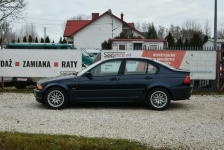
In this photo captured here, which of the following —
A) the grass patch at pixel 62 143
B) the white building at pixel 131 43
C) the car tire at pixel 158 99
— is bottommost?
the grass patch at pixel 62 143

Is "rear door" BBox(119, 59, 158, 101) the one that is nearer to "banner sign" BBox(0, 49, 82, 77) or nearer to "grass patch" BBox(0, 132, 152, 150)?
"grass patch" BBox(0, 132, 152, 150)

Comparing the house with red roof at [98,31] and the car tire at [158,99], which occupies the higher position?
the house with red roof at [98,31]

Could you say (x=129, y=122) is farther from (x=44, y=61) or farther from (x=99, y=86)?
(x=44, y=61)

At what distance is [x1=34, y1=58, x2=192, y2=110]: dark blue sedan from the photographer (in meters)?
8.54

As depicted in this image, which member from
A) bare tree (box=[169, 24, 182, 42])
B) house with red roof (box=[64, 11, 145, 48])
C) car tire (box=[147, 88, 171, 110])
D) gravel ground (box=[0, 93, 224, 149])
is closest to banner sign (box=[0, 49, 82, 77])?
gravel ground (box=[0, 93, 224, 149])

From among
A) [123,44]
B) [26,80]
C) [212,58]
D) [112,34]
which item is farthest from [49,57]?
[112,34]

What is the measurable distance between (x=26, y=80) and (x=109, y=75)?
5.97 metres

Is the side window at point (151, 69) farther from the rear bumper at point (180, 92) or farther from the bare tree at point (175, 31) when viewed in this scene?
the bare tree at point (175, 31)

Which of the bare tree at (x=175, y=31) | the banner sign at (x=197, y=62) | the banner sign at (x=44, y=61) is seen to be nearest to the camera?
the banner sign at (x=197, y=62)

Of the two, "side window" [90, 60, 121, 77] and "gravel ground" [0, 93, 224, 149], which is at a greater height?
"side window" [90, 60, 121, 77]

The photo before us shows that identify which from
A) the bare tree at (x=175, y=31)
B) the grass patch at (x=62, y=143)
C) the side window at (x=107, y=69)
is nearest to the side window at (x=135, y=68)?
the side window at (x=107, y=69)

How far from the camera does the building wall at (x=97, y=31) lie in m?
49.2

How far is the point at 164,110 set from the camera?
28.4 feet

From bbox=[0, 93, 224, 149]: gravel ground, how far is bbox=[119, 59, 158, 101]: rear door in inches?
21.2
